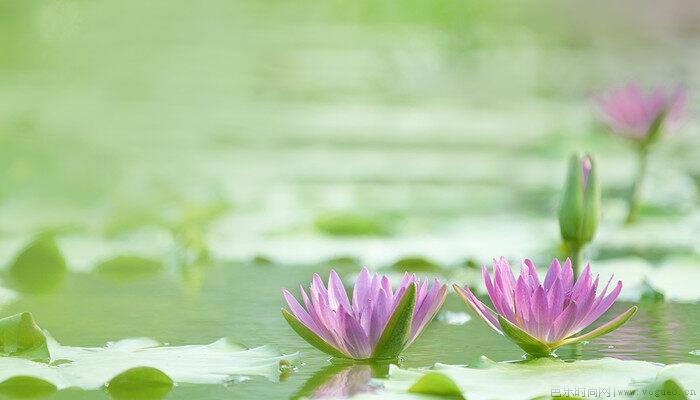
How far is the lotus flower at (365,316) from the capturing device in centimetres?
177

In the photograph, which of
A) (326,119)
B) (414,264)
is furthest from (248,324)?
(326,119)

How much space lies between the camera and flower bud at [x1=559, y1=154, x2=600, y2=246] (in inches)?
86.9

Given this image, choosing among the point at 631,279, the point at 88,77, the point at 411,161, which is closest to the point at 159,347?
the point at 631,279

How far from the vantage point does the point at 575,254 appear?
7.56ft

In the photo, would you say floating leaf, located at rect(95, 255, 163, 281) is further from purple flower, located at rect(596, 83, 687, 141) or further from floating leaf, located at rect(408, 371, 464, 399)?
floating leaf, located at rect(408, 371, 464, 399)

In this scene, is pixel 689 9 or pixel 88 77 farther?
pixel 689 9

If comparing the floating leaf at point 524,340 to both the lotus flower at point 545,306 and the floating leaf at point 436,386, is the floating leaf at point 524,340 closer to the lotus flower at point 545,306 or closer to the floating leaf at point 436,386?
the lotus flower at point 545,306

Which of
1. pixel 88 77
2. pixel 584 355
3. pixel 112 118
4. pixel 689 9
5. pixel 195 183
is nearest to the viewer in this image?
pixel 584 355

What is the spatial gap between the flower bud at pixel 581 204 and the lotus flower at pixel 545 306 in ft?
1.28

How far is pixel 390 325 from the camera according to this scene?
178 centimetres

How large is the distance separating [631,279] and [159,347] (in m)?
1.03

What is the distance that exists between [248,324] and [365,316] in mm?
499

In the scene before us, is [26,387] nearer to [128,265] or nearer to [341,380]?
[341,380]

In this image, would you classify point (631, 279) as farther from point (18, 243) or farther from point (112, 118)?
point (112, 118)
